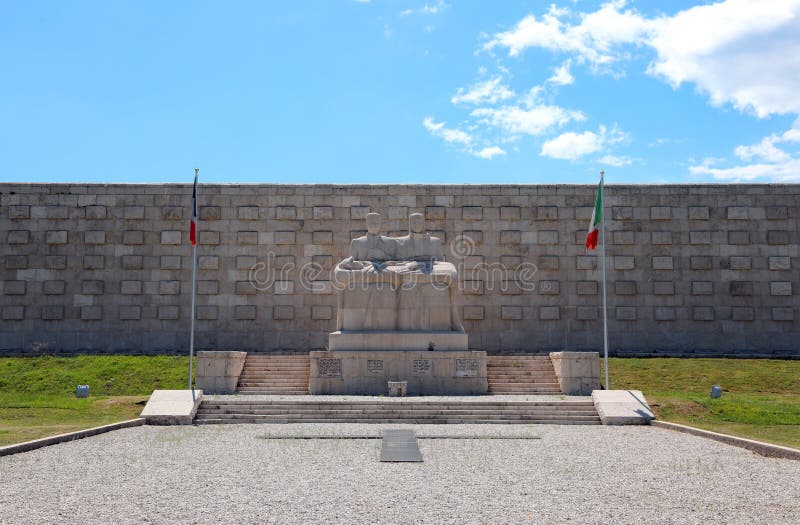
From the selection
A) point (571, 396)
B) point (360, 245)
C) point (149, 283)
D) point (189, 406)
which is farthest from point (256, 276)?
point (571, 396)

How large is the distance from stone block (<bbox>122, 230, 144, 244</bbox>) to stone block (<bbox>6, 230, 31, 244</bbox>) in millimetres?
2721

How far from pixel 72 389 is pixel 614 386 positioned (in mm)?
11753

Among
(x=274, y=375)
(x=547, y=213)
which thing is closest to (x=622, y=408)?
(x=274, y=375)

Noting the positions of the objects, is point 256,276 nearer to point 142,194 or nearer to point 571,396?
point 142,194

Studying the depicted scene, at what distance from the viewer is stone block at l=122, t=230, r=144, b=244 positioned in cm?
2002

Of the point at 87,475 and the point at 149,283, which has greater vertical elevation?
the point at 149,283

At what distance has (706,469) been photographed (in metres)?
7.68

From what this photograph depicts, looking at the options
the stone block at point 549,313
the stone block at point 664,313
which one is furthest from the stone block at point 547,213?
the stone block at point 664,313

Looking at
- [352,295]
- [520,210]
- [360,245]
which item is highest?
[520,210]

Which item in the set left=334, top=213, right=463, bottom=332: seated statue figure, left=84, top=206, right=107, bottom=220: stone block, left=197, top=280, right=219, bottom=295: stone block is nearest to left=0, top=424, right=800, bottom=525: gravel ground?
left=334, top=213, right=463, bottom=332: seated statue figure

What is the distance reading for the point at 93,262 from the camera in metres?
20.0

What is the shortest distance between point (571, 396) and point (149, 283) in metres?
12.1

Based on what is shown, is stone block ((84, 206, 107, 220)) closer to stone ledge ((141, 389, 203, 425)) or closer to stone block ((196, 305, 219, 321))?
stone block ((196, 305, 219, 321))

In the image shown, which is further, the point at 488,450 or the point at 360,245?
the point at 360,245
